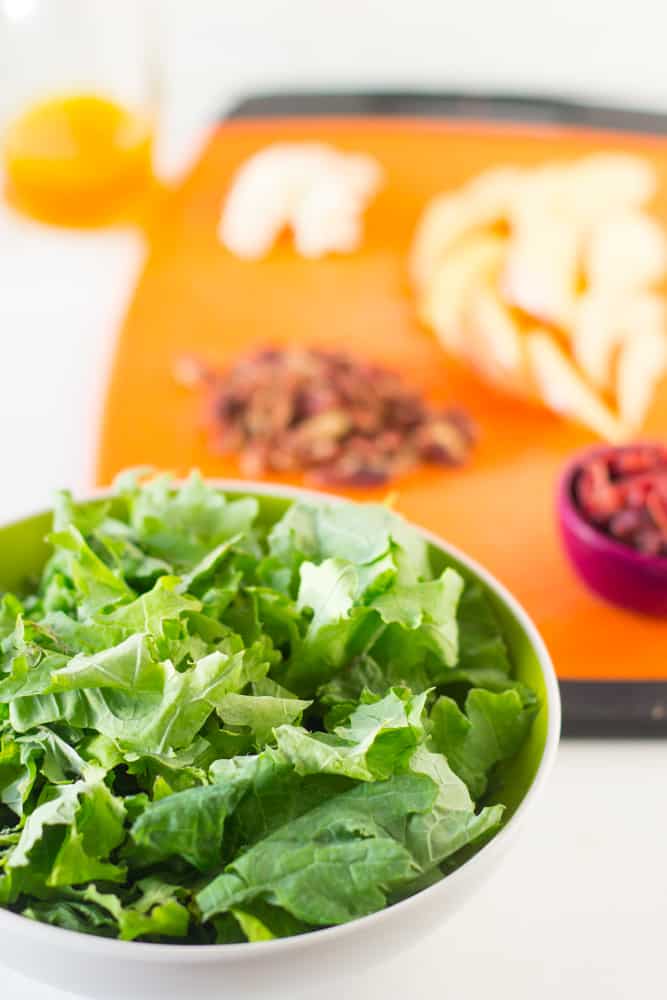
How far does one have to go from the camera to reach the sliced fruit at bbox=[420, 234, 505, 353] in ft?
5.76

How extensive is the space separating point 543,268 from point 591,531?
1.88 feet

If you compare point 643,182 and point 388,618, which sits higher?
point 643,182

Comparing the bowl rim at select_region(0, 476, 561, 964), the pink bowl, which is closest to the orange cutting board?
the pink bowl

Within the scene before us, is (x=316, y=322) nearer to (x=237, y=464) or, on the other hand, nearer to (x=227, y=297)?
(x=227, y=297)

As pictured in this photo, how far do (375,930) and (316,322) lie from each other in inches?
48.3

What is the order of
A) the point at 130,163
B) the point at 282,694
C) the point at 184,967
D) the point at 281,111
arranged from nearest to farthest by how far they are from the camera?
the point at 184,967
the point at 282,694
the point at 130,163
the point at 281,111

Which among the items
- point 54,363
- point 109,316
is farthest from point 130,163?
point 54,363

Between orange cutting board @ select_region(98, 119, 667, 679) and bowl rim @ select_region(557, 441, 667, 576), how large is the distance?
79 mm


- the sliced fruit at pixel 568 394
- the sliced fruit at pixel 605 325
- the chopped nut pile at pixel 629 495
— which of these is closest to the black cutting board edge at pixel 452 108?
the sliced fruit at pixel 605 325

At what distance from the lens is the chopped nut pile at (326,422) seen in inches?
60.9

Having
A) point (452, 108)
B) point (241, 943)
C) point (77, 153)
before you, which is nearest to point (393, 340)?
point (77, 153)

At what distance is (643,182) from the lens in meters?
2.09

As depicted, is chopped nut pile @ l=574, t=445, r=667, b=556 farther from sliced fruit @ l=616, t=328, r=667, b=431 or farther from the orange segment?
the orange segment

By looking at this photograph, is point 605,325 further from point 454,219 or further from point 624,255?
point 454,219
